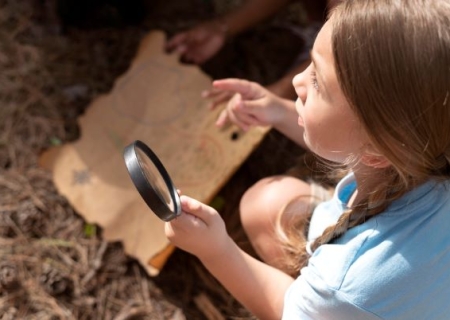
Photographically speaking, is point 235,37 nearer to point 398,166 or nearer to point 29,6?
point 29,6

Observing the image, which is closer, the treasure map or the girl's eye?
the girl's eye

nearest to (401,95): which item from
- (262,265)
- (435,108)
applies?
(435,108)

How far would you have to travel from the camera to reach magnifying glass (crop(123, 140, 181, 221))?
0.85m

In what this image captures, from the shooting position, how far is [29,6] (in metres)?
1.78

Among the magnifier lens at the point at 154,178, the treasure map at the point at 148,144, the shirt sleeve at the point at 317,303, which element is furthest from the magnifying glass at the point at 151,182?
the treasure map at the point at 148,144

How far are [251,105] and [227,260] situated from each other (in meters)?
0.34

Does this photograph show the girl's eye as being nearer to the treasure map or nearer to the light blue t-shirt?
the light blue t-shirt

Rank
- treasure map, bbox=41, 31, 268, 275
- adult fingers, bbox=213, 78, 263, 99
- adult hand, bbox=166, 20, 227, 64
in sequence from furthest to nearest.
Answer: adult hand, bbox=166, 20, 227, 64 < treasure map, bbox=41, 31, 268, 275 < adult fingers, bbox=213, 78, 263, 99

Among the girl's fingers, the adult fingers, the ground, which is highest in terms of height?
the adult fingers

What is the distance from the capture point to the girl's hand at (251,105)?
123cm

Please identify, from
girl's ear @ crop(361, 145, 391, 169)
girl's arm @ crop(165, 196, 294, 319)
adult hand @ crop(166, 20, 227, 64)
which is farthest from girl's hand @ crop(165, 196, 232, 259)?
adult hand @ crop(166, 20, 227, 64)

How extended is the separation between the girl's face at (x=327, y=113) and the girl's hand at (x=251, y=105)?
0.36 metres

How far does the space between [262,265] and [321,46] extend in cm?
43

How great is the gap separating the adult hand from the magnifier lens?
0.66 m
